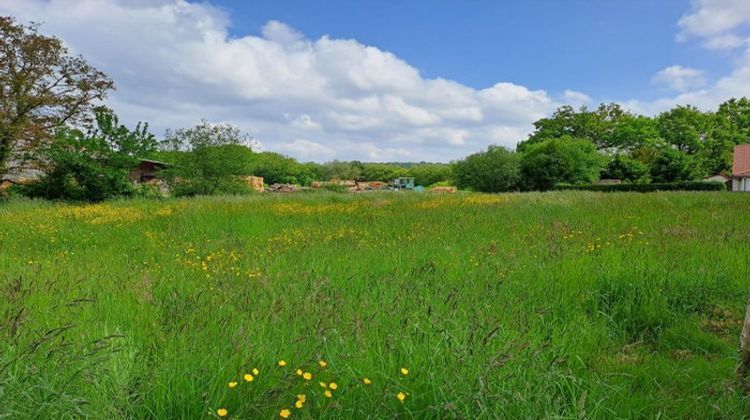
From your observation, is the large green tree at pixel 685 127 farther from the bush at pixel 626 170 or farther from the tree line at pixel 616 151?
the bush at pixel 626 170

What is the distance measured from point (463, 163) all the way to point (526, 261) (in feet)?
135

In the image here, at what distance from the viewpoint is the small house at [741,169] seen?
42.3 metres

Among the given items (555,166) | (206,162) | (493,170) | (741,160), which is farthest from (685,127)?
(206,162)

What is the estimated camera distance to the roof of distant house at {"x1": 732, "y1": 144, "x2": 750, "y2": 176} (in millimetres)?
43219

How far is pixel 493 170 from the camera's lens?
42562 millimetres

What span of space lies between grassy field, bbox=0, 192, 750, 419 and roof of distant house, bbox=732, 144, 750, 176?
1880 inches

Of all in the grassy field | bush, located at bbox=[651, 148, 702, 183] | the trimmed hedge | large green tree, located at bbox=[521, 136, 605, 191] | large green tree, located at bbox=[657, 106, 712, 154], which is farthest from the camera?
large green tree, located at bbox=[657, 106, 712, 154]

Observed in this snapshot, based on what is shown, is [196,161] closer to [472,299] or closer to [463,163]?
[472,299]

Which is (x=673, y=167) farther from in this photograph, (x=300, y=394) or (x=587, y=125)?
(x=300, y=394)

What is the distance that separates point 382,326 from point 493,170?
41.4 meters

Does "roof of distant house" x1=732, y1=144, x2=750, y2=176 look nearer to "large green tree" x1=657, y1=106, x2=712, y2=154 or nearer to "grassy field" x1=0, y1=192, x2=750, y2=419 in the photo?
"large green tree" x1=657, y1=106, x2=712, y2=154

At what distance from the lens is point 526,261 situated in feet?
18.0

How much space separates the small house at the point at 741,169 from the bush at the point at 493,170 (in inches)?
892

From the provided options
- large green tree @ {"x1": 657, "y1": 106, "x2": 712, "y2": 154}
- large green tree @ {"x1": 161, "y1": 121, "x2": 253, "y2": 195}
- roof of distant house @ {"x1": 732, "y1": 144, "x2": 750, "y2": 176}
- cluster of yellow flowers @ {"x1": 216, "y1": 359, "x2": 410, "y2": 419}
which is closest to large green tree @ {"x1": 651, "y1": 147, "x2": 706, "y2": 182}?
roof of distant house @ {"x1": 732, "y1": 144, "x2": 750, "y2": 176}
